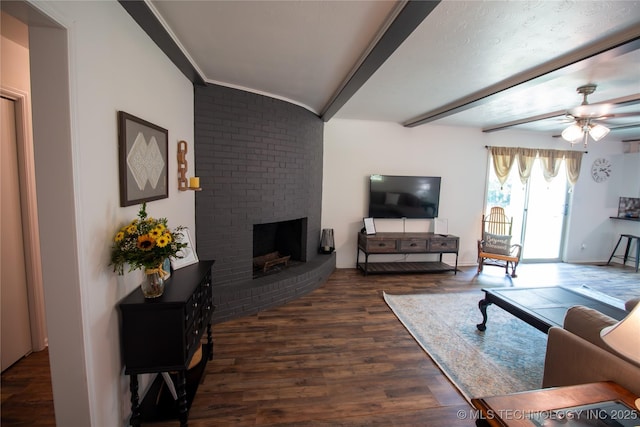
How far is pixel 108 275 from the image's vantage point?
146 centimetres

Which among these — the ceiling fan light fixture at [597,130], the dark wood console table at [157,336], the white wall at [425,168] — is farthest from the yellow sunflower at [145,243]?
the ceiling fan light fixture at [597,130]

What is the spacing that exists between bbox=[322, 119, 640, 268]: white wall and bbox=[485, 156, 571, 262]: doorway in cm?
24

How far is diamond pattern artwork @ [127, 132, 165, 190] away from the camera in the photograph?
1656 mm

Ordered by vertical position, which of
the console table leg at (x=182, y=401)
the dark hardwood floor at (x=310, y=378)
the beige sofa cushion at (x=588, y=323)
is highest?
the beige sofa cushion at (x=588, y=323)

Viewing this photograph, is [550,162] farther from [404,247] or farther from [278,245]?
[278,245]

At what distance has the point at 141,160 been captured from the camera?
1734 mm

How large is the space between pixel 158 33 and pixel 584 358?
316cm

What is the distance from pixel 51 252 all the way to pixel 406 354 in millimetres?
2547

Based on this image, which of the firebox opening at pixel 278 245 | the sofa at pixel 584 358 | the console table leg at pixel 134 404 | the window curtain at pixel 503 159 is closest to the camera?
the sofa at pixel 584 358

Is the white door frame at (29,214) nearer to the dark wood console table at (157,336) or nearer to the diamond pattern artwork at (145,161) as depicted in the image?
the diamond pattern artwork at (145,161)

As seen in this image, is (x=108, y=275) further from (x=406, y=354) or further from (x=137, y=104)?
(x=406, y=354)

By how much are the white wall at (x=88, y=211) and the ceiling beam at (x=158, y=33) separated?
6 cm

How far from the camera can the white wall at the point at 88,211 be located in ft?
3.91

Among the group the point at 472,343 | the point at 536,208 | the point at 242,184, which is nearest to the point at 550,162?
the point at 536,208
